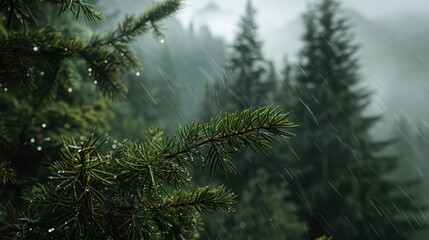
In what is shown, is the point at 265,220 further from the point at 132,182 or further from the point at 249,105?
the point at 132,182

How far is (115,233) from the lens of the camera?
165 cm

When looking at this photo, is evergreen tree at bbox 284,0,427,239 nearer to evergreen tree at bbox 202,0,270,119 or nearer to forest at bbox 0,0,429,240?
forest at bbox 0,0,429,240

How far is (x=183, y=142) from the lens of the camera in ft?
5.24

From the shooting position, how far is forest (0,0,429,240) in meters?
1.54

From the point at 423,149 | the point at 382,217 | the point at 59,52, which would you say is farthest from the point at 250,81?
the point at 423,149

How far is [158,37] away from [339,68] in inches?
841

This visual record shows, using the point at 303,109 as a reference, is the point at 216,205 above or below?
below

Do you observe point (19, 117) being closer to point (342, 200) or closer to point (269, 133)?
point (269, 133)

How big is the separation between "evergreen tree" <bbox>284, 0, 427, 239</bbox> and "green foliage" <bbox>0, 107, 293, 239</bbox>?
16257 millimetres

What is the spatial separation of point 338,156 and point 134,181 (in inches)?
758

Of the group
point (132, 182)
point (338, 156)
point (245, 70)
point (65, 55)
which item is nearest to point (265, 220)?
point (338, 156)

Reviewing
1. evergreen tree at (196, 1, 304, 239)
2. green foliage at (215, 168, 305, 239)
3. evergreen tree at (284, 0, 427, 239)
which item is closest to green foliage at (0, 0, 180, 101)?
green foliage at (215, 168, 305, 239)

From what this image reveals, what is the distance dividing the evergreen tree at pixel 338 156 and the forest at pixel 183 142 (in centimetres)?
7

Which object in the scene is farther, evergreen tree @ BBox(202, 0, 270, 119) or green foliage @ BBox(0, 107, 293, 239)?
evergreen tree @ BBox(202, 0, 270, 119)
